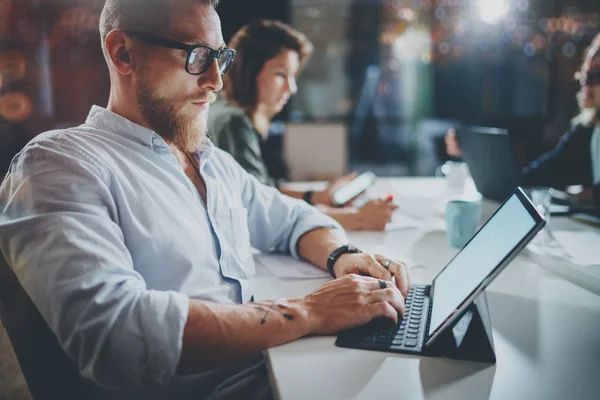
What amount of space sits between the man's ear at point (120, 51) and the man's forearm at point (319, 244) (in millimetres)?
633

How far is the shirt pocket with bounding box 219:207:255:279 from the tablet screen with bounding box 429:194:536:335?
1.45 feet

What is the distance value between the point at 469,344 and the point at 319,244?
0.57 m

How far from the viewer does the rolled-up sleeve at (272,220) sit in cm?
147

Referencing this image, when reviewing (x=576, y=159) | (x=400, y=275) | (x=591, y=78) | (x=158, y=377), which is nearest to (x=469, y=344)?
(x=400, y=275)

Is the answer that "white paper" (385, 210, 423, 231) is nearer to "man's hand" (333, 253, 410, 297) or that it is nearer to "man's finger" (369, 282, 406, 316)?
"man's hand" (333, 253, 410, 297)

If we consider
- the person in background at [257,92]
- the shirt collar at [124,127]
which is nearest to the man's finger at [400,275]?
the shirt collar at [124,127]

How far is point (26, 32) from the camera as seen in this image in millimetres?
5965

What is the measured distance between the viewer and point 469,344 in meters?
0.87

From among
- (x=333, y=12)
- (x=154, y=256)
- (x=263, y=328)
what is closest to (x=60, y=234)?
(x=154, y=256)

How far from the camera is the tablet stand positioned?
0.85 metres

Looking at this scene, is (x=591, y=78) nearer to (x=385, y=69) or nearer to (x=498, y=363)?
(x=498, y=363)

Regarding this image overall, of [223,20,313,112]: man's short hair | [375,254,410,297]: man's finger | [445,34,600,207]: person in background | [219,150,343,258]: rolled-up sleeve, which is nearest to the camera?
[375,254,410,297]: man's finger

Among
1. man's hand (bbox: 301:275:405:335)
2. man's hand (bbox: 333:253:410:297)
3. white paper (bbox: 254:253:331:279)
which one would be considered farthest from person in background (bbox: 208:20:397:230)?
man's hand (bbox: 301:275:405:335)

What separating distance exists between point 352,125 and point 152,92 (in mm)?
5949
